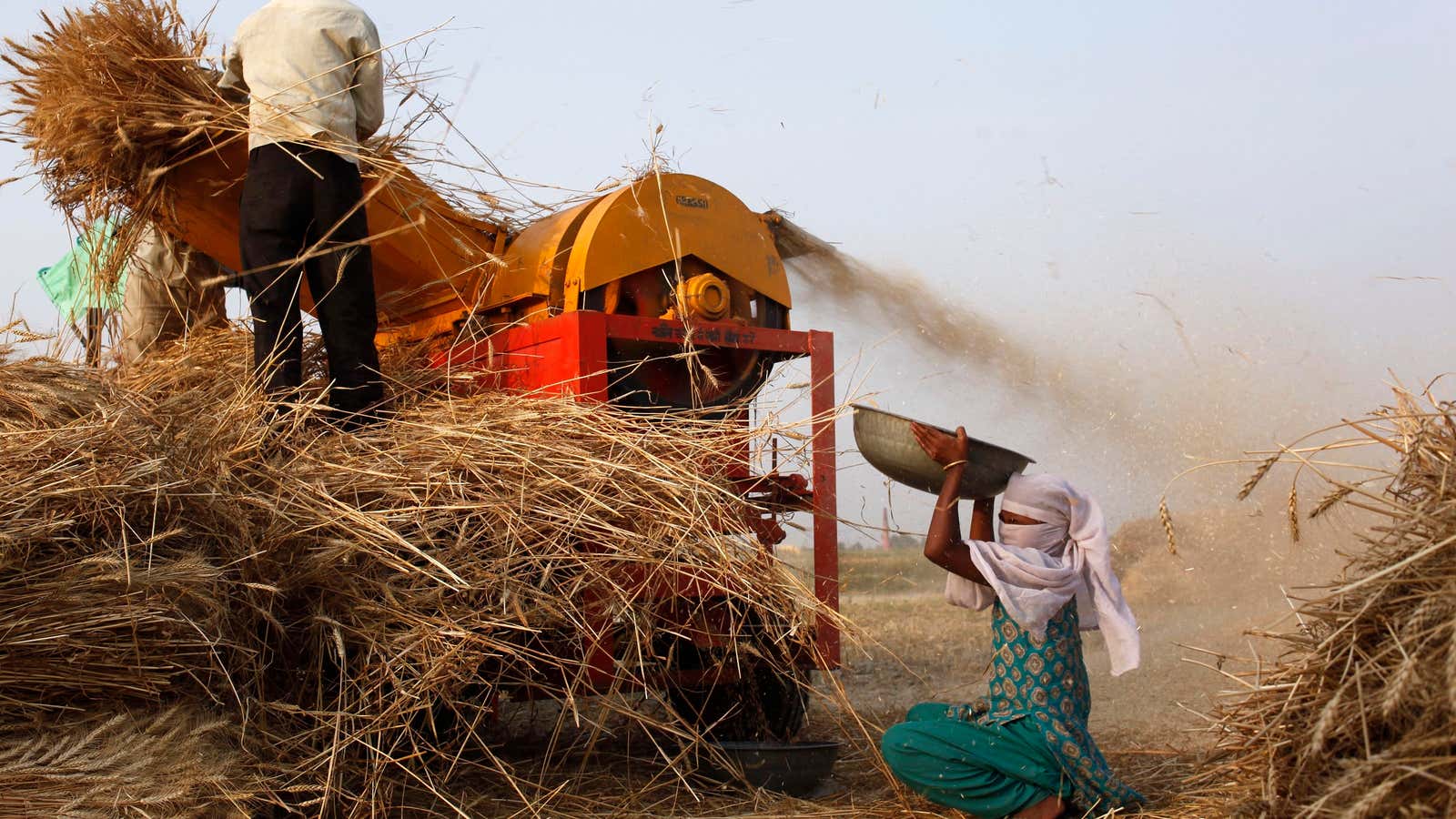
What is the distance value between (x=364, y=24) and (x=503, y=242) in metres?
0.98

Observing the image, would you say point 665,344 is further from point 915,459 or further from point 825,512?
point 915,459

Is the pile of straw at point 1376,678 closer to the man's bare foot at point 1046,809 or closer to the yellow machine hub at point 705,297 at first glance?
the man's bare foot at point 1046,809

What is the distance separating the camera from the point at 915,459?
3.60 meters

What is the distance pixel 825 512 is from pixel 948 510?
76 centimetres

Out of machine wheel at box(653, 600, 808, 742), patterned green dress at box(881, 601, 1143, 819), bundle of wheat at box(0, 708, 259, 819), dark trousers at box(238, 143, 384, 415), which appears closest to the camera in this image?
bundle of wheat at box(0, 708, 259, 819)

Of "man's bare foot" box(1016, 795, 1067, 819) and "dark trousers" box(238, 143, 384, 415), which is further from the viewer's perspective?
"dark trousers" box(238, 143, 384, 415)

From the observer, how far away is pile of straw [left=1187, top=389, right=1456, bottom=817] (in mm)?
2072

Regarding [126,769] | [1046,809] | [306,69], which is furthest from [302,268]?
[1046,809]

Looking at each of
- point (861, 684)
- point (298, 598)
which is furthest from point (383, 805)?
point (861, 684)

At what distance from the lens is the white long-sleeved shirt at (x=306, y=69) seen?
3857mm

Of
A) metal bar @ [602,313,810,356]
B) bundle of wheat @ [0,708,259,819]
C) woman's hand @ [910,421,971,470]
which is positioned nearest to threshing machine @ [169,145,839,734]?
metal bar @ [602,313,810,356]

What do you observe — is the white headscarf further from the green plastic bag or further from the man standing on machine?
the green plastic bag

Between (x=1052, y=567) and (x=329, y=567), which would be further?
(x=1052, y=567)

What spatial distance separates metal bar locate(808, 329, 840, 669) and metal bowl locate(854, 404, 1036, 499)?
0.79ft
